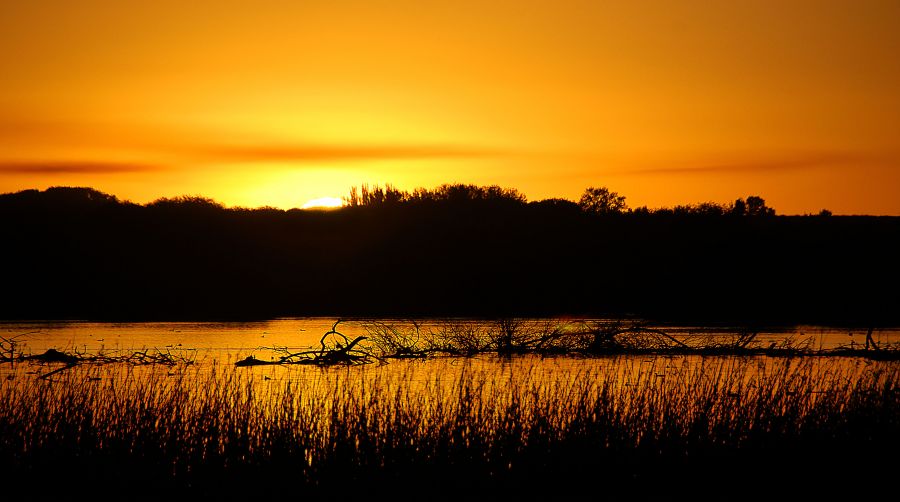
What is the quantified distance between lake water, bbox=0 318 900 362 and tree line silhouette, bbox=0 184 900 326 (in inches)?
433

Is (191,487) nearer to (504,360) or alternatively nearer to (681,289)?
(504,360)

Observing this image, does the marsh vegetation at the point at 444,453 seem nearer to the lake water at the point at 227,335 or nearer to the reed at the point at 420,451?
the reed at the point at 420,451

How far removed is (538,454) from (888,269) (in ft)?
244

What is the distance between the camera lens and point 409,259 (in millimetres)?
86312

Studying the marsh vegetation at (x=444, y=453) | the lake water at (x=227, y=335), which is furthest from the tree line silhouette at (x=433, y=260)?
the marsh vegetation at (x=444, y=453)

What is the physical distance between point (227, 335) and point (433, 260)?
39.7 m

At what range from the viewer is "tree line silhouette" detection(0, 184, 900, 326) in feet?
244

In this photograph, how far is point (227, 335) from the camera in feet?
155

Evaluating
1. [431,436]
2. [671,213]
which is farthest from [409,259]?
[431,436]

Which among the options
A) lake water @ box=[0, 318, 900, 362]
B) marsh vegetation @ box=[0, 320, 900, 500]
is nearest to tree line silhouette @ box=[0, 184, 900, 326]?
lake water @ box=[0, 318, 900, 362]

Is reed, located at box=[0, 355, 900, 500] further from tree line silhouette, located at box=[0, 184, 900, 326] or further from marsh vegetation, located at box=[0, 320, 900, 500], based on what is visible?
tree line silhouette, located at box=[0, 184, 900, 326]

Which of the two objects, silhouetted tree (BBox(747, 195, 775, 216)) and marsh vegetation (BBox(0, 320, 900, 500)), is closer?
marsh vegetation (BBox(0, 320, 900, 500))

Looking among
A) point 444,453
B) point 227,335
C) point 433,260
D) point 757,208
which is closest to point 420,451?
point 444,453

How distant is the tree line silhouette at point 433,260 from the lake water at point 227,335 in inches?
433
